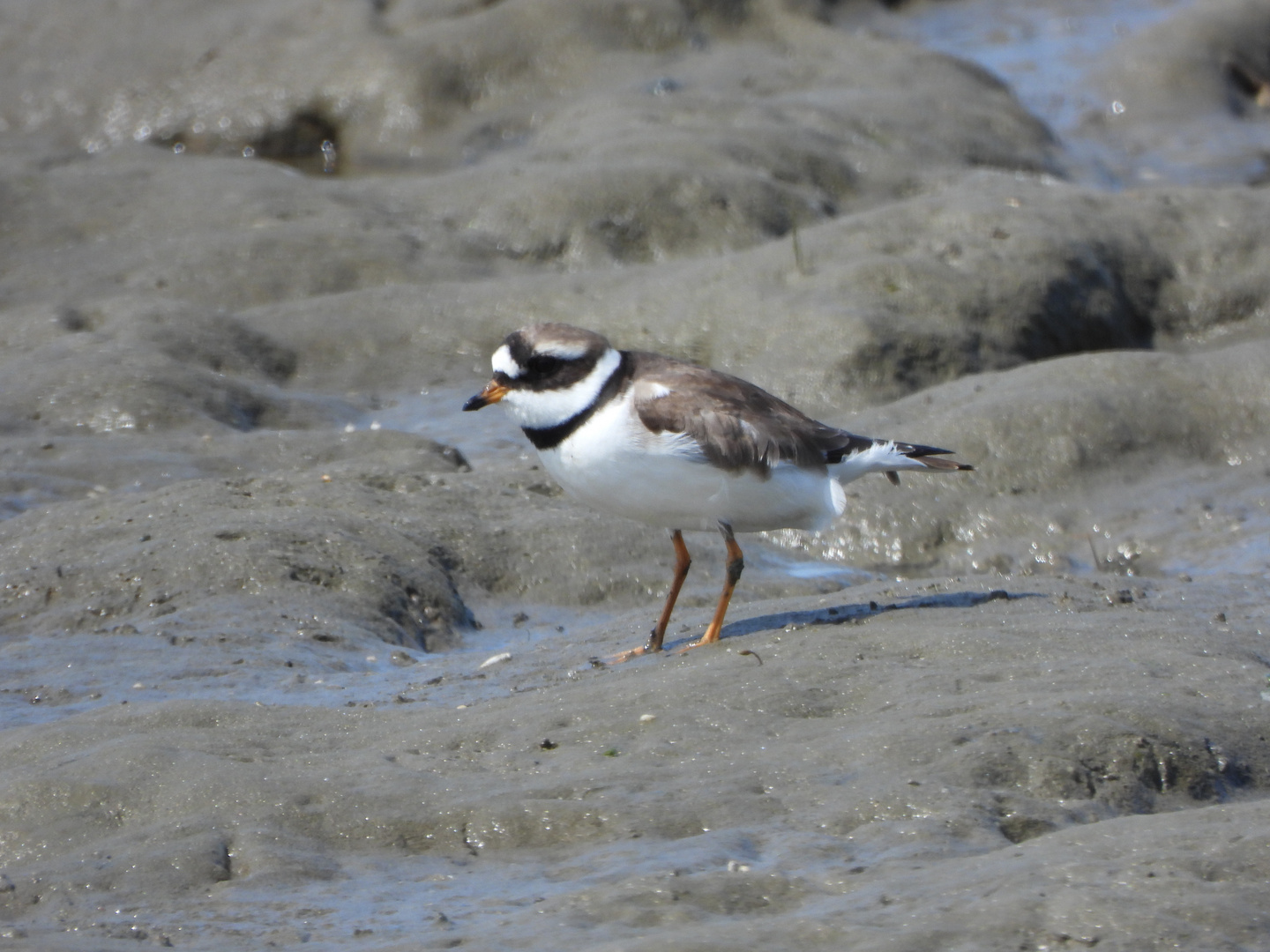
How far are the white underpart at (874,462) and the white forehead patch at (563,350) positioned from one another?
116 cm

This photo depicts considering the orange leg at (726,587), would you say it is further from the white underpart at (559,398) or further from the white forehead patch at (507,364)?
the white forehead patch at (507,364)

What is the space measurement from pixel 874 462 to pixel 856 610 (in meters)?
0.59

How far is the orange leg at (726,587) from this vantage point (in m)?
5.45

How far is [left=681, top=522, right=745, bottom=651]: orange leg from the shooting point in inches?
215

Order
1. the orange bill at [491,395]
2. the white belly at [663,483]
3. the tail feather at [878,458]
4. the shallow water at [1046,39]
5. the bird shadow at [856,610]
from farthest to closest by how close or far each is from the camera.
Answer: the shallow water at [1046,39], the tail feather at [878,458], the bird shadow at [856,610], the orange bill at [491,395], the white belly at [663,483]

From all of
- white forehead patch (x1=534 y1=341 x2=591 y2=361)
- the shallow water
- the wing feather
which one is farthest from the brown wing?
the shallow water

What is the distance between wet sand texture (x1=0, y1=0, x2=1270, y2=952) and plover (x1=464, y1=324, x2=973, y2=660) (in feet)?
1.71

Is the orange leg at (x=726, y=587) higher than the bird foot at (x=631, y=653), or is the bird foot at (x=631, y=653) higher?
the orange leg at (x=726, y=587)

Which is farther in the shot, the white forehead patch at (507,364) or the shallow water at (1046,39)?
the shallow water at (1046,39)

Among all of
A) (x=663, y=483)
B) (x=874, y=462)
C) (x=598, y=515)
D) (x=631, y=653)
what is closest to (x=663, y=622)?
(x=631, y=653)

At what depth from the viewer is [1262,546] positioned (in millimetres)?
7441

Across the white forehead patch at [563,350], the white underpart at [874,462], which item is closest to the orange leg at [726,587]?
the white underpart at [874,462]

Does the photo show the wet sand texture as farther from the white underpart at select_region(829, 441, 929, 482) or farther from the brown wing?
the brown wing

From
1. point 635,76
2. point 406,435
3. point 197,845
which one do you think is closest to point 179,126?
point 635,76
